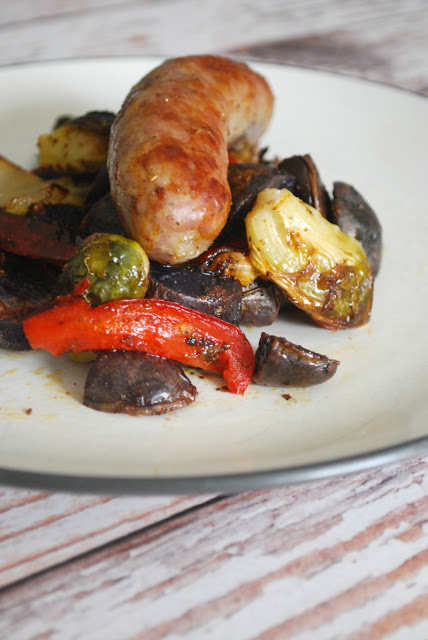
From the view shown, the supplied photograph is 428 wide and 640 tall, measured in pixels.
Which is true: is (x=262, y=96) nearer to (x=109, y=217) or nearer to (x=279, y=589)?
(x=109, y=217)

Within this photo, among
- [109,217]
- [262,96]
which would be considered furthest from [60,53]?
[109,217]

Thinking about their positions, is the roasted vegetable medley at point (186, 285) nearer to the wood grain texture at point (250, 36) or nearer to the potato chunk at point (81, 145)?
the potato chunk at point (81, 145)

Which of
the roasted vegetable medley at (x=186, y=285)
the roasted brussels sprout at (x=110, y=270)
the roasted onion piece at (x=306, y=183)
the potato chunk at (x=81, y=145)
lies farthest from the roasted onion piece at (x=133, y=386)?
the potato chunk at (x=81, y=145)

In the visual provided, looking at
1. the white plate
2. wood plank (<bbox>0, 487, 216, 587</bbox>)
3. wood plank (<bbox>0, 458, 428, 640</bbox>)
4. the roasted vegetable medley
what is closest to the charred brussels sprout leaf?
the roasted vegetable medley

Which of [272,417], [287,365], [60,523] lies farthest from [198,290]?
[60,523]

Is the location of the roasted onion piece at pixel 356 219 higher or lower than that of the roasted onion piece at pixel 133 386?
higher

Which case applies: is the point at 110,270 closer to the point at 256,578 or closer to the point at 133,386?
the point at 133,386

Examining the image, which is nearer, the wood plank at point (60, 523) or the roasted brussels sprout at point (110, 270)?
the wood plank at point (60, 523)
